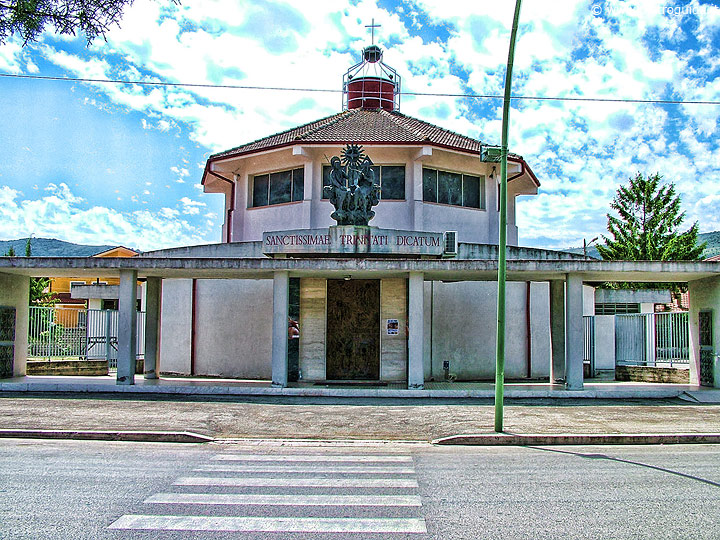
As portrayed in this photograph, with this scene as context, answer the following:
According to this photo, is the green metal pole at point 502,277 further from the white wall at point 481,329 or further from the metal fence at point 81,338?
the metal fence at point 81,338

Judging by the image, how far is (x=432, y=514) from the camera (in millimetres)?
6211

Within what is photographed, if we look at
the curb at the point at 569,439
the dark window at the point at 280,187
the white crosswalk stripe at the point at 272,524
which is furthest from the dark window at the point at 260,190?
the white crosswalk stripe at the point at 272,524

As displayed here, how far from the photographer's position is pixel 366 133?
2239cm

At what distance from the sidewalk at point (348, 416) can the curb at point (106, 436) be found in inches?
2.0

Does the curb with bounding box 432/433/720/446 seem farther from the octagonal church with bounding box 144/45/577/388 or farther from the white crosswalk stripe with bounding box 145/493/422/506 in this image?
the octagonal church with bounding box 144/45/577/388

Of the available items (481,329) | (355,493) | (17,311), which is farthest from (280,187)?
(355,493)

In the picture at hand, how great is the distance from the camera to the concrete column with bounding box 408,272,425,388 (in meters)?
16.6

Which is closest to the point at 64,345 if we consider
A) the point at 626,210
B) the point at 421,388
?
the point at 421,388

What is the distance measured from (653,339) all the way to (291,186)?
41.9ft

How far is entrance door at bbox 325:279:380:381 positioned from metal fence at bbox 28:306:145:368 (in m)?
7.69

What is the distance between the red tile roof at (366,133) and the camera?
21422 millimetres

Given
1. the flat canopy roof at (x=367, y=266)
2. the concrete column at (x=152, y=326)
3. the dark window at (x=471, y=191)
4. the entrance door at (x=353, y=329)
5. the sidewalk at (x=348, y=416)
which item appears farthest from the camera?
the dark window at (x=471, y=191)

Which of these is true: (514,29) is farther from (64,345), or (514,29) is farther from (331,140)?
(64,345)

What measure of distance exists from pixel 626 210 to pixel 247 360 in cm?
3134
